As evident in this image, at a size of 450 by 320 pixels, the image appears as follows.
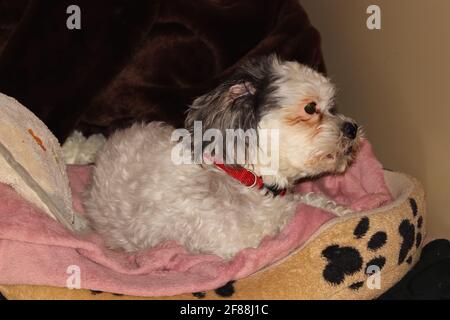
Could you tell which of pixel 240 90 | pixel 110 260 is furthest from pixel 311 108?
pixel 110 260

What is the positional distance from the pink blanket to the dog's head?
29cm

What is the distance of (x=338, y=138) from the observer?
8.71ft

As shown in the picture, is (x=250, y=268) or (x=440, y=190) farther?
(x=440, y=190)

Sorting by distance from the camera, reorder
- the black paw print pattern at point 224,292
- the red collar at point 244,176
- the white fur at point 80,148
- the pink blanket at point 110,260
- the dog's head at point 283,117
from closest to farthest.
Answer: the pink blanket at point 110,260, the black paw print pattern at point 224,292, the dog's head at point 283,117, the red collar at point 244,176, the white fur at point 80,148

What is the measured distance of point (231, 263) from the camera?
255 cm

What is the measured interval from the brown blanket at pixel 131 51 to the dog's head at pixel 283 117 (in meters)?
0.70

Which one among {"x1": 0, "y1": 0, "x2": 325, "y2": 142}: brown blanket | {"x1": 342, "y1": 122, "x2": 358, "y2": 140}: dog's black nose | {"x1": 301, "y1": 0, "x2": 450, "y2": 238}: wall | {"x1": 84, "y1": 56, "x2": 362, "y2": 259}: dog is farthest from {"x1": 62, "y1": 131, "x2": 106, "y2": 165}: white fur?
{"x1": 301, "y1": 0, "x2": 450, "y2": 238}: wall

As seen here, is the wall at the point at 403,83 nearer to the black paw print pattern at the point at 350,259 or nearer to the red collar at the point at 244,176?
the black paw print pattern at the point at 350,259

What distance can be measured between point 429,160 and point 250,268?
111 centimetres

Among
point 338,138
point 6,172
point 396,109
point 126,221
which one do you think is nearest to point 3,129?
point 6,172

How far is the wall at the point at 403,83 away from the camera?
9.37 feet

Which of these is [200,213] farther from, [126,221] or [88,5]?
[88,5]

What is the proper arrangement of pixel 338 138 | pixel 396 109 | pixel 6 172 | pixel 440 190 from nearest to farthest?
pixel 6 172 < pixel 338 138 < pixel 440 190 < pixel 396 109

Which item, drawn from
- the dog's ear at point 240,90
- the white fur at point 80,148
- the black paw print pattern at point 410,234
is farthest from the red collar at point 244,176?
the white fur at point 80,148
